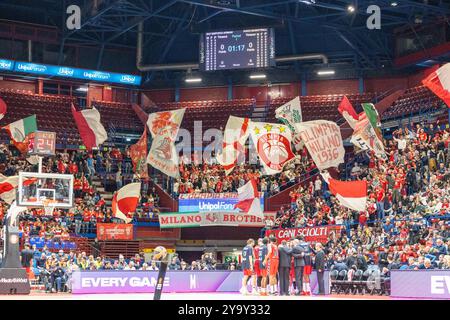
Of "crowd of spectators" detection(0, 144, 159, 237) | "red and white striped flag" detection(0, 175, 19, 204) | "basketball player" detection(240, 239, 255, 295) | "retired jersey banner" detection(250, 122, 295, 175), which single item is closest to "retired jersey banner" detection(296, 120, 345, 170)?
"retired jersey banner" detection(250, 122, 295, 175)

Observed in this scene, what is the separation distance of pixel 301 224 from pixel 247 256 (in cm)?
1256

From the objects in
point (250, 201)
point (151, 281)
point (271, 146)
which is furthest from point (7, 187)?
point (271, 146)

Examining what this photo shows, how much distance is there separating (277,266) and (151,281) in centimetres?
600

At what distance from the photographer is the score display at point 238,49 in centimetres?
4444

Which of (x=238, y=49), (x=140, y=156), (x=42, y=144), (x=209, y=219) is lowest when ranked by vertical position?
(x=209, y=219)

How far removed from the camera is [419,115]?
137 feet

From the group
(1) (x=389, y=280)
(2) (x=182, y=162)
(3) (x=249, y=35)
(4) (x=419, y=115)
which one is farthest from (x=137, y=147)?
(1) (x=389, y=280)

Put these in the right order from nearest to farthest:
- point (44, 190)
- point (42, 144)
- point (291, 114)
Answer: point (42, 144) → point (44, 190) → point (291, 114)

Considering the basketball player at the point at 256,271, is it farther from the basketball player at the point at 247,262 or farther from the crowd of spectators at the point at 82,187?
the crowd of spectators at the point at 82,187

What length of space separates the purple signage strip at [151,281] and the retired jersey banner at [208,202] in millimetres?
11410

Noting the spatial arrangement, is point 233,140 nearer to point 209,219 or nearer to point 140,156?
point 209,219

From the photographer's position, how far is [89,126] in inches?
1716

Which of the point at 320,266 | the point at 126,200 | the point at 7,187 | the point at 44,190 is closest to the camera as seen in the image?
the point at 44,190
